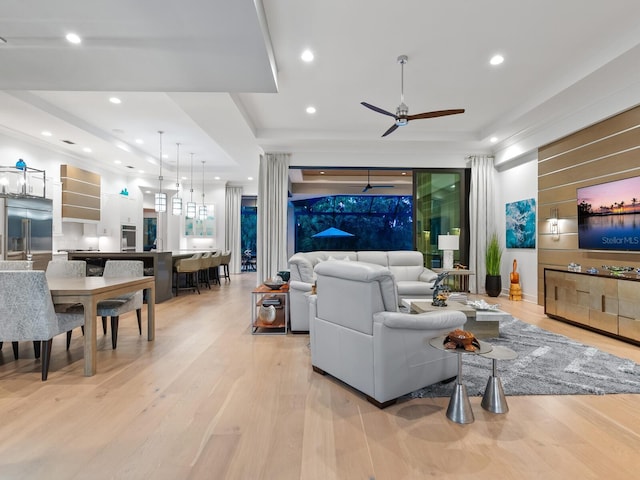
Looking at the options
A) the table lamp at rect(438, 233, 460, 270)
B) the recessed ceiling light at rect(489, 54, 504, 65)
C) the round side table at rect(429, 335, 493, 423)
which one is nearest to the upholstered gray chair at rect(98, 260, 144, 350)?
the round side table at rect(429, 335, 493, 423)

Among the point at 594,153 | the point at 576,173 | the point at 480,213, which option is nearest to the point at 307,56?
the point at 594,153

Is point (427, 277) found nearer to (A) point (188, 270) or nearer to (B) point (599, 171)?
(B) point (599, 171)

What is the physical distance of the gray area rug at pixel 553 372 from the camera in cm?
252

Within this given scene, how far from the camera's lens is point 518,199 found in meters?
6.53

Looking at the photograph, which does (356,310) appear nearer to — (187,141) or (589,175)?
(589,175)

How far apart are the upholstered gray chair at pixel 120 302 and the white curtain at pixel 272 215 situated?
124 inches

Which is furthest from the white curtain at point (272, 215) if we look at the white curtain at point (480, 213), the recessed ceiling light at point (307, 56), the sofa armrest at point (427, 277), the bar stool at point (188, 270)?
the white curtain at point (480, 213)

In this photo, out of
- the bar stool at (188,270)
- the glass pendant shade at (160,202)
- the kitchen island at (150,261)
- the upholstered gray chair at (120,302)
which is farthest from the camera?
the glass pendant shade at (160,202)

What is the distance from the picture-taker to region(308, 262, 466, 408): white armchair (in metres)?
2.21

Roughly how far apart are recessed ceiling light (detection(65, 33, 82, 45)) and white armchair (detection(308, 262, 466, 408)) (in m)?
2.92

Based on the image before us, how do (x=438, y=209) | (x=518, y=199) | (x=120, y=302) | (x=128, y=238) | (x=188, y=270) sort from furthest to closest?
1. (x=128, y=238)
2. (x=438, y=209)
3. (x=188, y=270)
4. (x=518, y=199)
5. (x=120, y=302)

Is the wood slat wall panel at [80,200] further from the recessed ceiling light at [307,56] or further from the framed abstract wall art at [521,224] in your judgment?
the framed abstract wall art at [521,224]

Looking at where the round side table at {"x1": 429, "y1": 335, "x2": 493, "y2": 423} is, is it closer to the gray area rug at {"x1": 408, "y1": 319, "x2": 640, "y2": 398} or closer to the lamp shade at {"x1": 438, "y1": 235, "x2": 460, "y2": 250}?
the gray area rug at {"x1": 408, "y1": 319, "x2": 640, "y2": 398}

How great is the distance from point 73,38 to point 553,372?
16.4 feet
